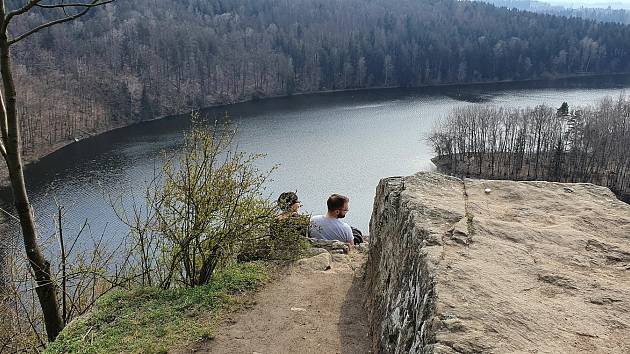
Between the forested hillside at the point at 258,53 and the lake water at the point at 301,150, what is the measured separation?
1045cm

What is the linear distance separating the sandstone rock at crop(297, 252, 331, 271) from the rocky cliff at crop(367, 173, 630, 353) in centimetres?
185

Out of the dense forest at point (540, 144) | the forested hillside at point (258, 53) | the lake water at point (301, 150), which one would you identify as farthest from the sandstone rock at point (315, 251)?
the forested hillside at point (258, 53)

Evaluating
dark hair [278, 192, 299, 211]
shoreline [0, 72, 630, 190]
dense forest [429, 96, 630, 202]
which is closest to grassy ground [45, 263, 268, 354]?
dark hair [278, 192, 299, 211]

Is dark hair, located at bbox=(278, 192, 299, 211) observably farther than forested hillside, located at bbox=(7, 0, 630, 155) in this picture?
No

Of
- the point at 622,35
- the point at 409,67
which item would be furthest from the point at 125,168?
the point at 622,35

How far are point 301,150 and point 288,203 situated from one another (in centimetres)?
4184

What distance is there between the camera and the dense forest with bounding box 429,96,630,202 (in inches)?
2085

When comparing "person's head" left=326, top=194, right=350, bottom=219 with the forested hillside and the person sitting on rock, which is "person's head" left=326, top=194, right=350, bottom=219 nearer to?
the person sitting on rock

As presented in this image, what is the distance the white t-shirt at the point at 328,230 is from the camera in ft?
31.6

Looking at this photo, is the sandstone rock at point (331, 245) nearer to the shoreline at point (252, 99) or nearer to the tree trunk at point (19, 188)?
the tree trunk at point (19, 188)

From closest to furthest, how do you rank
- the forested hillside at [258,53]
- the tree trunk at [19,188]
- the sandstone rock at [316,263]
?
1. the tree trunk at [19,188]
2. the sandstone rock at [316,263]
3. the forested hillside at [258,53]

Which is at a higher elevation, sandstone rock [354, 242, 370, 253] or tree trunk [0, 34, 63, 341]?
tree trunk [0, 34, 63, 341]

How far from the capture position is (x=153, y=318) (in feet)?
23.2

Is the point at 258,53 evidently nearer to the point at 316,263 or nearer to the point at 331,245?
the point at 331,245
